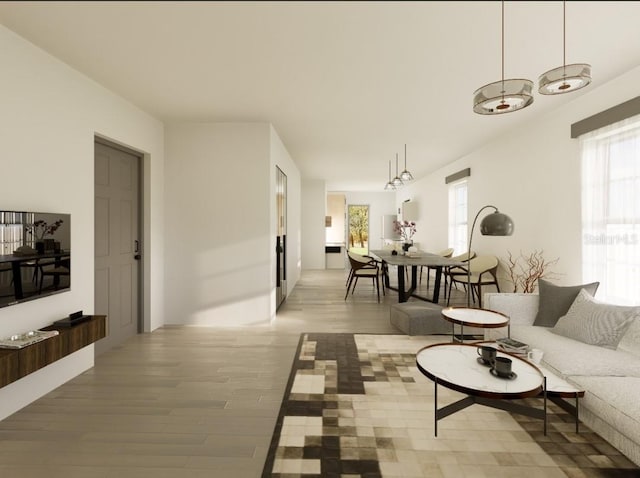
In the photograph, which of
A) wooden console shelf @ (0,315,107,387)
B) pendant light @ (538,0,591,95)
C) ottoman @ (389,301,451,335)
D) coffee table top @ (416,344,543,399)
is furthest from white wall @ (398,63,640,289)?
wooden console shelf @ (0,315,107,387)

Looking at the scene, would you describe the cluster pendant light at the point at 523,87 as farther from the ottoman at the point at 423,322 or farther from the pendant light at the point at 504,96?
the ottoman at the point at 423,322

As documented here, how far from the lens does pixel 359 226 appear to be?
13.1 meters

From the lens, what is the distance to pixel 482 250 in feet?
21.1

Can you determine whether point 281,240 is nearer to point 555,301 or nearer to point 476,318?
point 476,318

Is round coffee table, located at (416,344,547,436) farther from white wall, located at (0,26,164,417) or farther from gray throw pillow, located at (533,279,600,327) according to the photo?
white wall, located at (0,26,164,417)

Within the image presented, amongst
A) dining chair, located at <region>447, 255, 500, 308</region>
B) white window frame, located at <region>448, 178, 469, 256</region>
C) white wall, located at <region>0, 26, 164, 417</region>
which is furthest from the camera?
white window frame, located at <region>448, 178, 469, 256</region>

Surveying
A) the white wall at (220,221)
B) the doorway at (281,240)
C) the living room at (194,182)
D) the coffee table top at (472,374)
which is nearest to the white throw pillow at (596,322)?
the coffee table top at (472,374)

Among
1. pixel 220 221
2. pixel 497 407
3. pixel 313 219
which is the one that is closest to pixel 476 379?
pixel 497 407

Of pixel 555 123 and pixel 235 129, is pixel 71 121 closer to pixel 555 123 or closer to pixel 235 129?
pixel 235 129

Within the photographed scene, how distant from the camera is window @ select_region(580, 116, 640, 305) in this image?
328 cm

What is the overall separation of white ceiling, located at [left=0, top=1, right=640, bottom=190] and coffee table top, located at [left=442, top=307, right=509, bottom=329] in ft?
7.26

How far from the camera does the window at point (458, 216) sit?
7391 millimetres

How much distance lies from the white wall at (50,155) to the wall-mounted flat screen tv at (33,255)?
0.33 ft

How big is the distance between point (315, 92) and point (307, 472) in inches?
129
